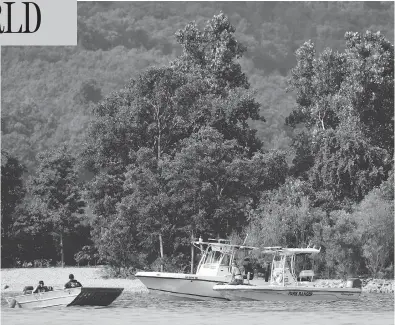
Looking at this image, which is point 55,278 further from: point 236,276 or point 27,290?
point 27,290

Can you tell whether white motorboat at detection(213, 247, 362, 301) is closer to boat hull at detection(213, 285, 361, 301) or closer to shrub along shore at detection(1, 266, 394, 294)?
boat hull at detection(213, 285, 361, 301)

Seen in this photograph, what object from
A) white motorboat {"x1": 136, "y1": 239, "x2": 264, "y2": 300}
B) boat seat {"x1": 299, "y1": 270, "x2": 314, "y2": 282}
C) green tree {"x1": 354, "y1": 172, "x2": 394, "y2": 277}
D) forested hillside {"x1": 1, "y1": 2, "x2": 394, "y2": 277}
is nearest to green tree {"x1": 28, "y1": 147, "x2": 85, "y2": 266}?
forested hillside {"x1": 1, "y1": 2, "x2": 394, "y2": 277}

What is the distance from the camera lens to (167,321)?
40.6 m

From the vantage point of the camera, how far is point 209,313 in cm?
4578

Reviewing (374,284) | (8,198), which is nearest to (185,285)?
(374,284)

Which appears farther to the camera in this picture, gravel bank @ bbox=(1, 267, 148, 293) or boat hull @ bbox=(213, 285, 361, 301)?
gravel bank @ bbox=(1, 267, 148, 293)

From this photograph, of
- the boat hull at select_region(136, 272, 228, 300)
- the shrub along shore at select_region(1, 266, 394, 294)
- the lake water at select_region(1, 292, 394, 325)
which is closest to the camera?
the lake water at select_region(1, 292, 394, 325)

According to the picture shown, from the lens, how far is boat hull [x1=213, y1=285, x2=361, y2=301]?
52.6m

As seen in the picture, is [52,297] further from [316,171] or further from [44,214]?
[316,171]

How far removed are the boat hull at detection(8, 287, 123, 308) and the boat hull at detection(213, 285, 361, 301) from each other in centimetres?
728

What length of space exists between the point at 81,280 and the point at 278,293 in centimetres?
2261

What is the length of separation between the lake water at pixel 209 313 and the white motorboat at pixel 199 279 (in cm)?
103

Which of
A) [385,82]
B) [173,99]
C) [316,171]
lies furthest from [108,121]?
[385,82]

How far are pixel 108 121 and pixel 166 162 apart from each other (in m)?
6.65
